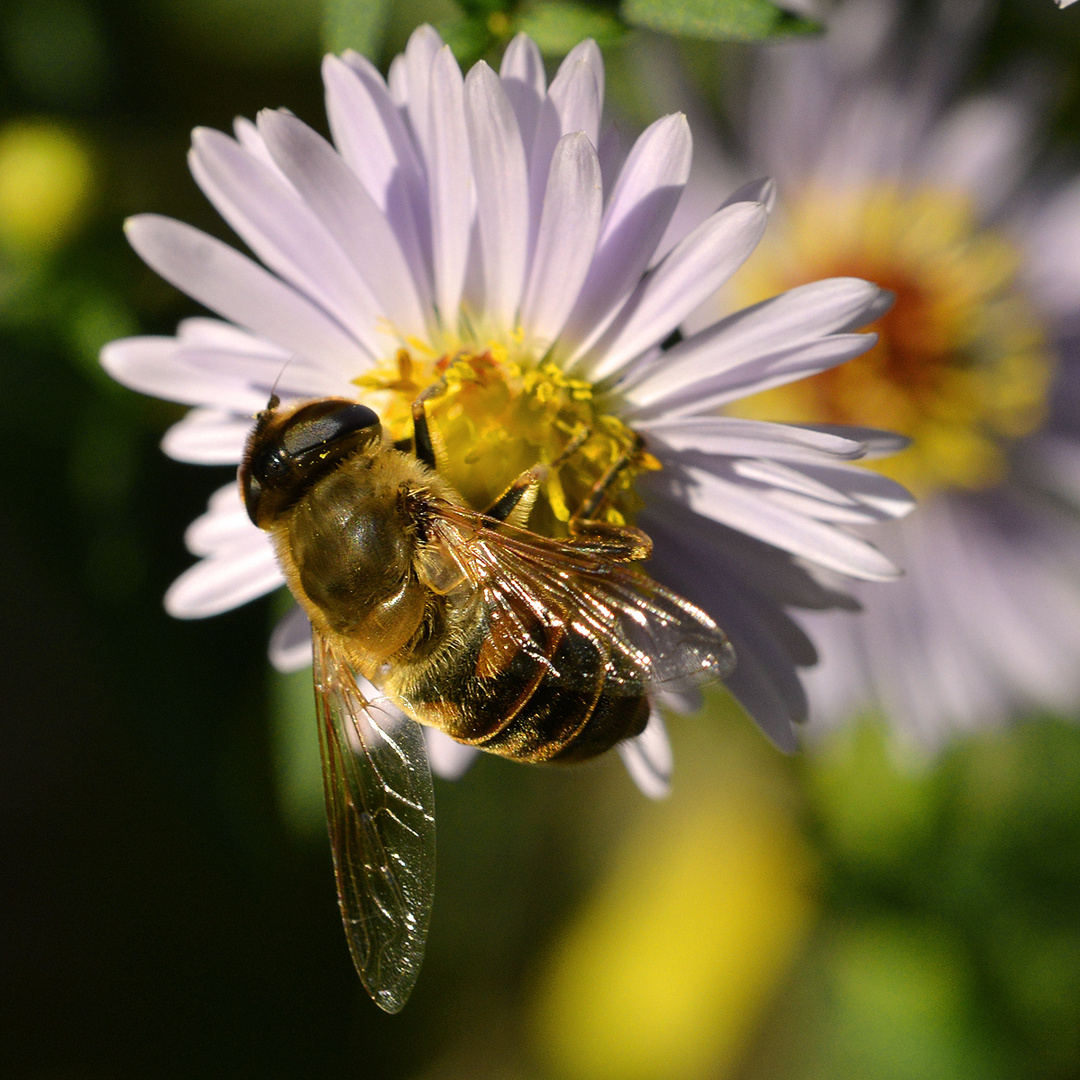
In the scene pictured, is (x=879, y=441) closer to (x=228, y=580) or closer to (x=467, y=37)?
(x=467, y=37)

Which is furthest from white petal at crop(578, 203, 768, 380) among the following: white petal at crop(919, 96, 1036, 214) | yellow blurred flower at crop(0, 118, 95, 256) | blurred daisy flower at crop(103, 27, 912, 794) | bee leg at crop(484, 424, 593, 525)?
white petal at crop(919, 96, 1036, 214)

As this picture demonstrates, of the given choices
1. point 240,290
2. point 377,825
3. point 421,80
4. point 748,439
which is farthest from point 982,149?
point 377,825

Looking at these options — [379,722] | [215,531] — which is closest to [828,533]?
[379,722]

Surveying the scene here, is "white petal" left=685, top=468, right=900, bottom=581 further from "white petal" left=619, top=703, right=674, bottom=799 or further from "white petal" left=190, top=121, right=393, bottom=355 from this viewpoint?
"white petal" left=190, top=121, right=393, bottom=355

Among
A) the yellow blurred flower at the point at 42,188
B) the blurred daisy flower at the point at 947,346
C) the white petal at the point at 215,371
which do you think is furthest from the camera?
the blurred daisy flower at the point at 947,346

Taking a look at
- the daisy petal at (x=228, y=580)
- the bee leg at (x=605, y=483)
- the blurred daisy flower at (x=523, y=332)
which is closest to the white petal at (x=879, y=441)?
the blurred daisy flower at (x=523, y=332)

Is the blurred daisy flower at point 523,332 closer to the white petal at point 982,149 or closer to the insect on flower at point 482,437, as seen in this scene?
the insect on flower at point 482,437
